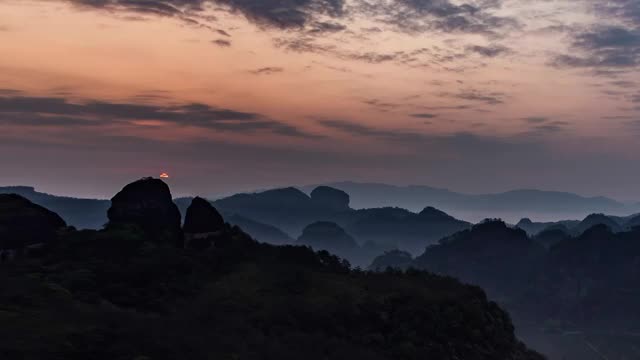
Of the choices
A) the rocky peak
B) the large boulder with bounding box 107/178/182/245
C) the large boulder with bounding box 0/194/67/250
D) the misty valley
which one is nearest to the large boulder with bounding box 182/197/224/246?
the rocky peak

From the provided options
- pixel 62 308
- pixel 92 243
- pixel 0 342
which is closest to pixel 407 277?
pixel 92 243

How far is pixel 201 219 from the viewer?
7175cm

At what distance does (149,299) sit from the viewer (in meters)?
49.1

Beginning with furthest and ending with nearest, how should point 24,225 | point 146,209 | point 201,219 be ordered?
point 201,219 < point 146,209 < point 24,225

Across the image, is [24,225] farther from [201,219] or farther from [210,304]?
[210,304]

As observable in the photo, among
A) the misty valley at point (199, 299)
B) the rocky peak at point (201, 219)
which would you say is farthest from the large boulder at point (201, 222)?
the misty valley at point (199, 299)

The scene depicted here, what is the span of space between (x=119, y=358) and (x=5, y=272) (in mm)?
21544

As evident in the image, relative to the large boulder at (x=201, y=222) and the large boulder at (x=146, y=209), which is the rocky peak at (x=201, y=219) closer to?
the large boulder at (x=201, y=222)

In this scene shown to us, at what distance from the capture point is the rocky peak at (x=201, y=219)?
7056 cm

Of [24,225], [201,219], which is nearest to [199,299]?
[201,219]

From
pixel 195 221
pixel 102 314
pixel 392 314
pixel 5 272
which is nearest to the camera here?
pixel 102 314

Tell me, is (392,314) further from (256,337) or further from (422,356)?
(256,337)

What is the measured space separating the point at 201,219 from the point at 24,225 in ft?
68.3

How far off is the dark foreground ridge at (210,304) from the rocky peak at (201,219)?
0.24 m
